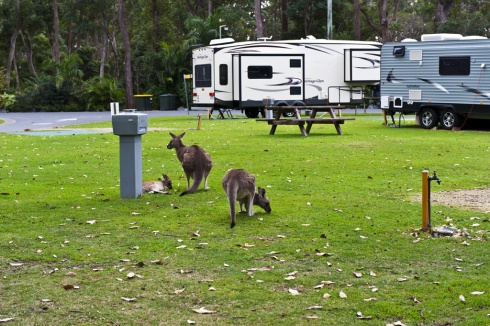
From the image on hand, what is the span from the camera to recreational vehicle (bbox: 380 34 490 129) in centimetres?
2581

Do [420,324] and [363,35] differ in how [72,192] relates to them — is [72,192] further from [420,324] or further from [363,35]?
[363,35]

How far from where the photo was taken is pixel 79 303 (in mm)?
6465

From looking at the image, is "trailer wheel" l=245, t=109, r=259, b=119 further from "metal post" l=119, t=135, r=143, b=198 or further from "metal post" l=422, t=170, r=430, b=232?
"metal post" l=422, t=170, r=430, b=232

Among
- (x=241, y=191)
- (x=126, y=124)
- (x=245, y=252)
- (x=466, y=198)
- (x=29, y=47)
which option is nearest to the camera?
(x=245, y=252)

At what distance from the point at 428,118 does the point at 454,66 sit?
2.30 meters

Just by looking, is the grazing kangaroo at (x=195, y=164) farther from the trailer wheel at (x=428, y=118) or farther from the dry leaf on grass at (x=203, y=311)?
the trailer wheel at (x=428, y=118)

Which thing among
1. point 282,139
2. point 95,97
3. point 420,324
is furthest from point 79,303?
point 95,97

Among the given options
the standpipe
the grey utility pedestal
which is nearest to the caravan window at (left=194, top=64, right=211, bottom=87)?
the grey utility pedestal

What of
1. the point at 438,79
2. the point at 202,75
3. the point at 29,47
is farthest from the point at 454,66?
the point at 29,47

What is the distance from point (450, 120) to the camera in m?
27.2

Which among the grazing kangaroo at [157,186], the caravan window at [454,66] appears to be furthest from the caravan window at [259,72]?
the grazing kangaroo at [157,186]

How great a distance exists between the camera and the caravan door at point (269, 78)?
35031 millimetres

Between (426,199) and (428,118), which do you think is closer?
(426,199)

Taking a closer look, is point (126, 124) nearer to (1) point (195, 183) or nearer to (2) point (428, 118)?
(1) point (195, 183)
